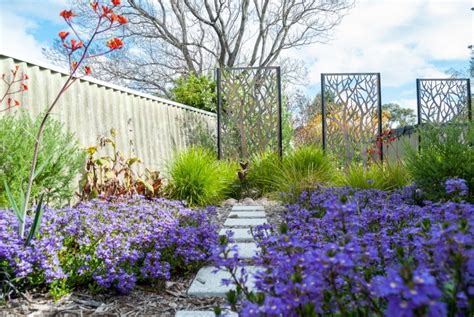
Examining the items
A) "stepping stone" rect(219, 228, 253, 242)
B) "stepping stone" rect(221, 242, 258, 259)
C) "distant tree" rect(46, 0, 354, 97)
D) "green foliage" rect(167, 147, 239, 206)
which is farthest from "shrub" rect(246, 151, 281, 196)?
"distant tree" rect(46, 0, 354, 97)

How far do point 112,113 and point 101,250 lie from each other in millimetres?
2935

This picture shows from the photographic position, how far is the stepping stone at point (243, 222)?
3707 millimetres

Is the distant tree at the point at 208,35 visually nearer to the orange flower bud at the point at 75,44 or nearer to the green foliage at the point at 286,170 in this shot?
the green foliage at the point at 286,170

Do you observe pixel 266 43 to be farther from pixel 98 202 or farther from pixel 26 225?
pixel 26 225

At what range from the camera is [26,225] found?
96.7 inches

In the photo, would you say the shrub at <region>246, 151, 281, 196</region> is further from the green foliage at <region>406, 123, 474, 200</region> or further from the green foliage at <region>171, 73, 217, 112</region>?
the green foliage at <region>171, 73, 217, 112</region>

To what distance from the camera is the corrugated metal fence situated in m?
3.64

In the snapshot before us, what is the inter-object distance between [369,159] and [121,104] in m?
4.52

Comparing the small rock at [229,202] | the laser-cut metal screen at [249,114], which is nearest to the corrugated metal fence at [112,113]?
the laser-cut metal screen at [249,114]

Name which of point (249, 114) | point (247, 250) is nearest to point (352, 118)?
point (249, 114)

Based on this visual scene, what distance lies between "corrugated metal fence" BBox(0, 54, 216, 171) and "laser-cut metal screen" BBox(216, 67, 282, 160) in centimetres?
72

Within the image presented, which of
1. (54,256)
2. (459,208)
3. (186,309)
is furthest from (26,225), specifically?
(459,208)

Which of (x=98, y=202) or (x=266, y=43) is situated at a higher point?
(x=266, y=43)

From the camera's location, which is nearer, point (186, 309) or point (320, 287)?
point (320, 287)
